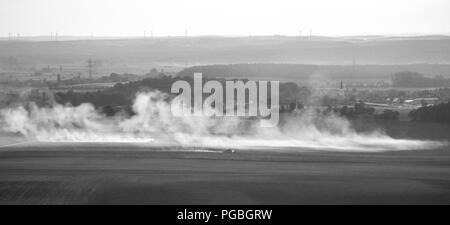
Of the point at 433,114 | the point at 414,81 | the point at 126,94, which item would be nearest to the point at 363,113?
the point at 433,114

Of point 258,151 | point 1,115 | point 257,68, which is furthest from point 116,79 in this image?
point 258,151

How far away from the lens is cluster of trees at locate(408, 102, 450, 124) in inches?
2093

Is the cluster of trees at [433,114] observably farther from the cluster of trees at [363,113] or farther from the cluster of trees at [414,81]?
the cluster of trees at [414,81]

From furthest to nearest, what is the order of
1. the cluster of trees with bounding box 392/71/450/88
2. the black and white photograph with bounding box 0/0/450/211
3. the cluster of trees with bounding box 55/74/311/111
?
the cluster of trees with bounding box 392/71/450/88 → the cluster of trees with bounding box 55/74/311/111 → the black and white photograph with bounding box 0/0/450/211

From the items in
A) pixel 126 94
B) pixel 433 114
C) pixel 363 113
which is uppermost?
pixel 126 94

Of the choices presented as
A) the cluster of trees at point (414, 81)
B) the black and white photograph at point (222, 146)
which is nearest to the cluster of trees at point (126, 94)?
the black and white photograph at point (222, 146)

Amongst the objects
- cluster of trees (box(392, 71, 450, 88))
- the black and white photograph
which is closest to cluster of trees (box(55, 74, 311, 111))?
the black and white photograph

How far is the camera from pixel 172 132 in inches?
2000

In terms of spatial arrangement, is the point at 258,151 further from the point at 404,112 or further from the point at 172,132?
the point at 404,112

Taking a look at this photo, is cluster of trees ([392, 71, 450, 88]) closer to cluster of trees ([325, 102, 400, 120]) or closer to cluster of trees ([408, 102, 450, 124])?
cluster of trees ([325, 102, 400, 120])

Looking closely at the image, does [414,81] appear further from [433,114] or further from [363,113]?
[433,114]

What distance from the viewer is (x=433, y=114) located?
5388 centimetres

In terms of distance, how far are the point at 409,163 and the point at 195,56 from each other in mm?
112023
